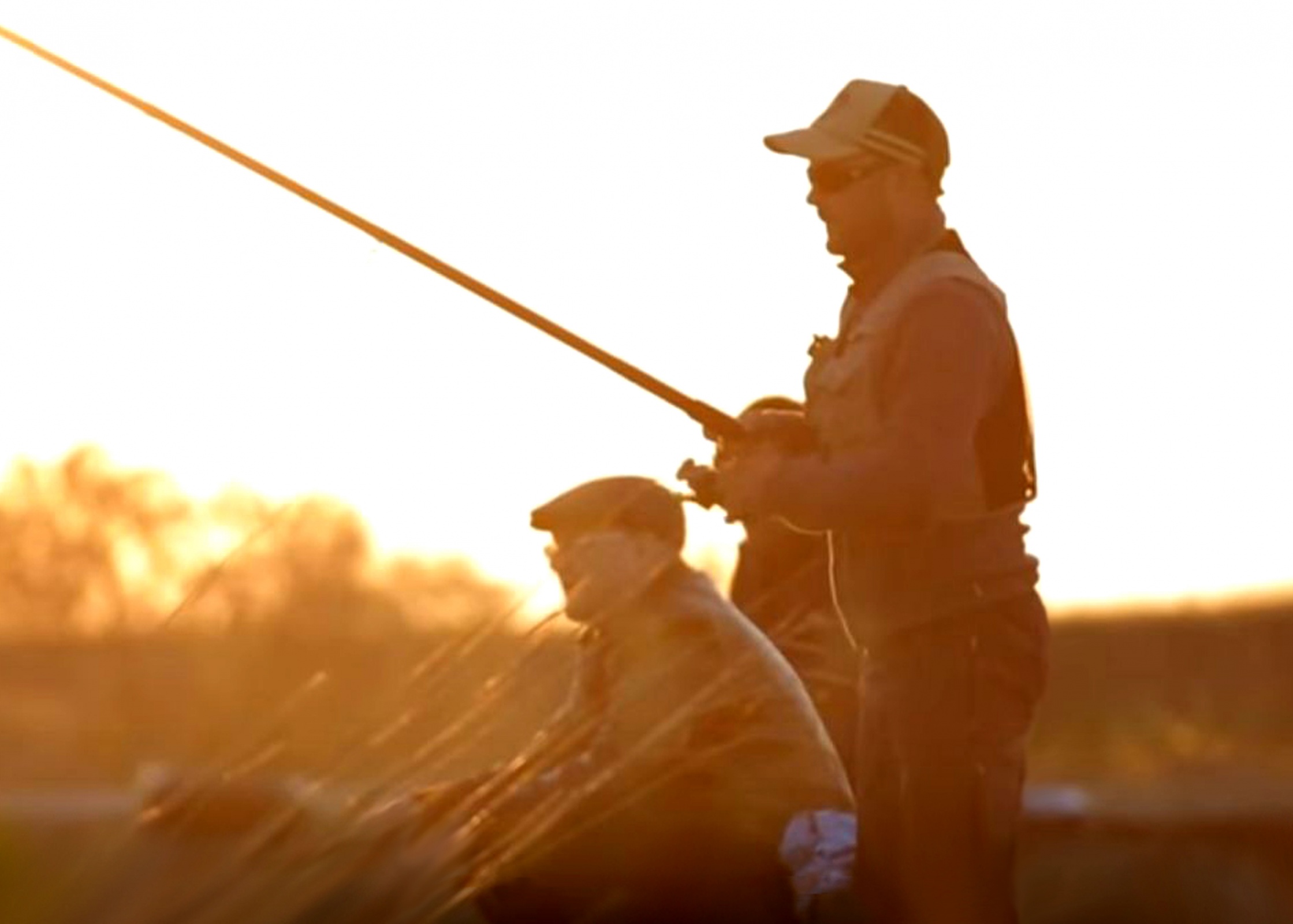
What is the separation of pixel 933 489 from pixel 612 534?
777mm

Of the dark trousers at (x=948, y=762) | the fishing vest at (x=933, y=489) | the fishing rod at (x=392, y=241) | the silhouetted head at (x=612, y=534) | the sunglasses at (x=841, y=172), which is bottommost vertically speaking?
the dark trousers at (x=948, y=762)

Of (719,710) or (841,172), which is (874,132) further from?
(719,710)

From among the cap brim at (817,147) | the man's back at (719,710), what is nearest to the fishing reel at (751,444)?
the man's back at (719,710)

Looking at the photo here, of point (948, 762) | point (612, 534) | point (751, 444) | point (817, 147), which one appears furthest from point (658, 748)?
point (612, 534)

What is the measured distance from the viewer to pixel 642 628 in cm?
562

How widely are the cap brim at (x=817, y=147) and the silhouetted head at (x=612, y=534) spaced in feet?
1.95

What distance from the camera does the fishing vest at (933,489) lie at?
16.9 feet

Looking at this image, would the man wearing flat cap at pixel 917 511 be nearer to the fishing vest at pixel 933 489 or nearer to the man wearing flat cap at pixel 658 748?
the fishing vest at pixel 933 489

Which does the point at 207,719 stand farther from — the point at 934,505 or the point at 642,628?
the point at 642,628

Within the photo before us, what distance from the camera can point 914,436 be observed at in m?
5.06

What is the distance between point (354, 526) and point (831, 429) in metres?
20.3

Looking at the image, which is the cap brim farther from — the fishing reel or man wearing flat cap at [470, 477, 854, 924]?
man wearing flat cap at [470, 477, 854, 924]

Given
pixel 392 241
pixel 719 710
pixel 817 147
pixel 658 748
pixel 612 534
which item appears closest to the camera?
pixel 658 748

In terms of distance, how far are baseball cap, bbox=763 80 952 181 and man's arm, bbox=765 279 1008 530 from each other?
9.7 inches
